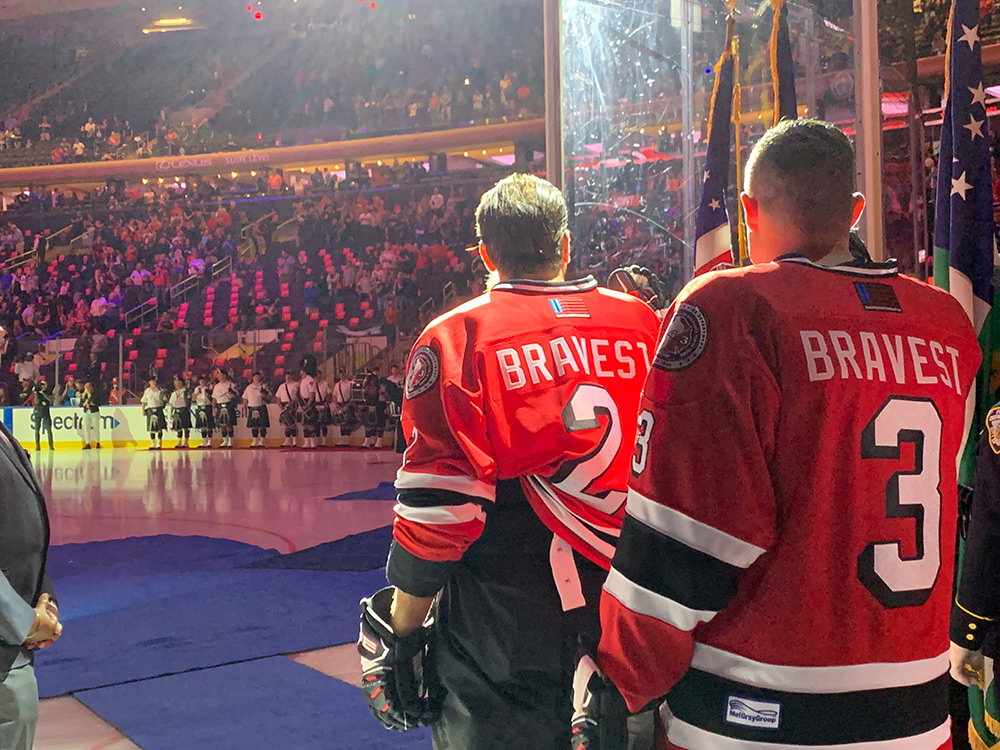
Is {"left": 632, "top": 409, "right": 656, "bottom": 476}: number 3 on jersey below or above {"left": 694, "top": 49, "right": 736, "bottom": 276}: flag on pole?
below

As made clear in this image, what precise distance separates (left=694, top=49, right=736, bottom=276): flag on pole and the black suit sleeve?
4.11ft

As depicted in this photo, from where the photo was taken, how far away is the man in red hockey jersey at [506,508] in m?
1.68

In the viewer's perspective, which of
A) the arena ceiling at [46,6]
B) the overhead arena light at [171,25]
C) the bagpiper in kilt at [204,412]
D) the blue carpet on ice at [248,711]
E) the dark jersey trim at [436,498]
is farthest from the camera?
the arena ceiling at [46,6]

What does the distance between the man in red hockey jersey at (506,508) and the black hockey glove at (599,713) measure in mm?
443

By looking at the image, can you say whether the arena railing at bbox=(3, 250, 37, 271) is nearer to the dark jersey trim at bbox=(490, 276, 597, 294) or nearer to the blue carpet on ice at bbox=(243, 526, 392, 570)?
the blue carpet on ice at bbox=(243, 526, 392, 570)

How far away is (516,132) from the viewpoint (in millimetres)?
23109

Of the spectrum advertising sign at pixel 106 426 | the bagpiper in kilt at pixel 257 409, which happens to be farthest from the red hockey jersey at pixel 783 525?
the spectrum advertising sign at pixel 106 426

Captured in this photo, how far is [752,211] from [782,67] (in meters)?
1.78

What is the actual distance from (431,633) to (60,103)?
104 ft

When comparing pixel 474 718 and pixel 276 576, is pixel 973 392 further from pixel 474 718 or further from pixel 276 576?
pixel 276 576

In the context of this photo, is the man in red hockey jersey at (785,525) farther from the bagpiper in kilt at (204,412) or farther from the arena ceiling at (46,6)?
the arena ceiling at (46,6)

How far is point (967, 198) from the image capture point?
2596 mm

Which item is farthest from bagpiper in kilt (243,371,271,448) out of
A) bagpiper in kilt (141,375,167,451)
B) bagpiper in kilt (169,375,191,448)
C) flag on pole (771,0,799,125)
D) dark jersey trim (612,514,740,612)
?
dark jersey trim (612,514,740,612)

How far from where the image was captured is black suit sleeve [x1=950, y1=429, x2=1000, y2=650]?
2.09 meters
